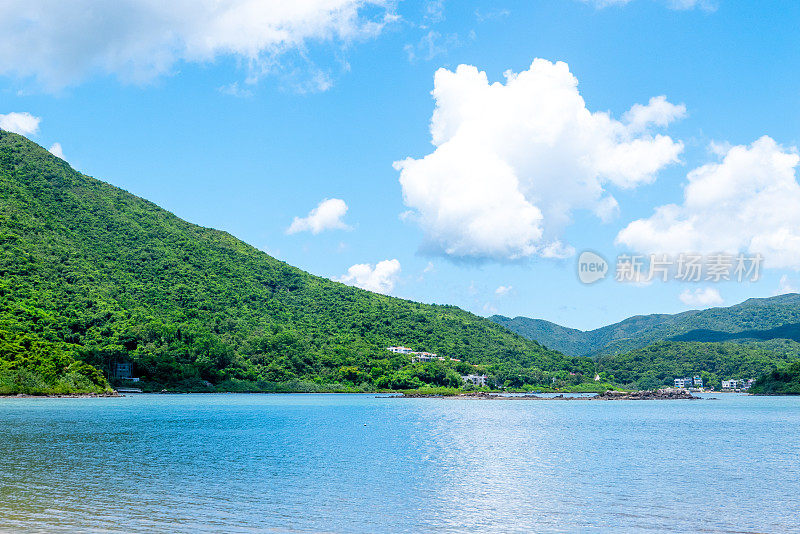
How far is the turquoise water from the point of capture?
54.1 ft

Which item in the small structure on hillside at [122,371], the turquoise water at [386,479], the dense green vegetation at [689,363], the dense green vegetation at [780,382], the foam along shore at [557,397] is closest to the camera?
the turquoise water at [386,479]

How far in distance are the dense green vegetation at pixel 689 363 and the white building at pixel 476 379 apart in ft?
134

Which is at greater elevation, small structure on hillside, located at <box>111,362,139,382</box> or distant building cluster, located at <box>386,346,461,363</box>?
distant building cluster, located at <box>386,346,461,363</box>

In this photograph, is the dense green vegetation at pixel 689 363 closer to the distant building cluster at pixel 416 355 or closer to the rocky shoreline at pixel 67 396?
the distant building cluster at pixel 416 355

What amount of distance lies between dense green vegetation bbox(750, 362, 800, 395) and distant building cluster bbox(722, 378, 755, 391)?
67.2ft

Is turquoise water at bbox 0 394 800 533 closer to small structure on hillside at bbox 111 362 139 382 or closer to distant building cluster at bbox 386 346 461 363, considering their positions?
small structure on hillside at bbox 111 362 139 382

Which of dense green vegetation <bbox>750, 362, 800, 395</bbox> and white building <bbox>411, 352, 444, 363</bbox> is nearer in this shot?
dense green vegetation <bbox>750, 362, 800, 395</bbox>

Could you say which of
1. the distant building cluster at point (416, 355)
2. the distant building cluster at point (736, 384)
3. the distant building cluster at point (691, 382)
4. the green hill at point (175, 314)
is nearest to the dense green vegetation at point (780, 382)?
the distant building cluster at point (736, 384)

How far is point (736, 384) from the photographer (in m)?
148

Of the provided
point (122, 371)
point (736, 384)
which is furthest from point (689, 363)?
point (122, 371)

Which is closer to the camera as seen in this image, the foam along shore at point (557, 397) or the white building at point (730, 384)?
the foam along shore at point (557, 397)

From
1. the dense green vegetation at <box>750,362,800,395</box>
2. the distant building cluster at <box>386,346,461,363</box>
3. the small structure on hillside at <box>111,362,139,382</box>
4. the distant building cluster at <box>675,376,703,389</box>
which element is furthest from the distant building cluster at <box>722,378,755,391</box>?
the small structure on hillside at <box>111,362,139,382</box>

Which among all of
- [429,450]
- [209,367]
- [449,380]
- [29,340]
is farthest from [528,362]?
[429,450]

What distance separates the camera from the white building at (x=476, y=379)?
11988 centimetres
